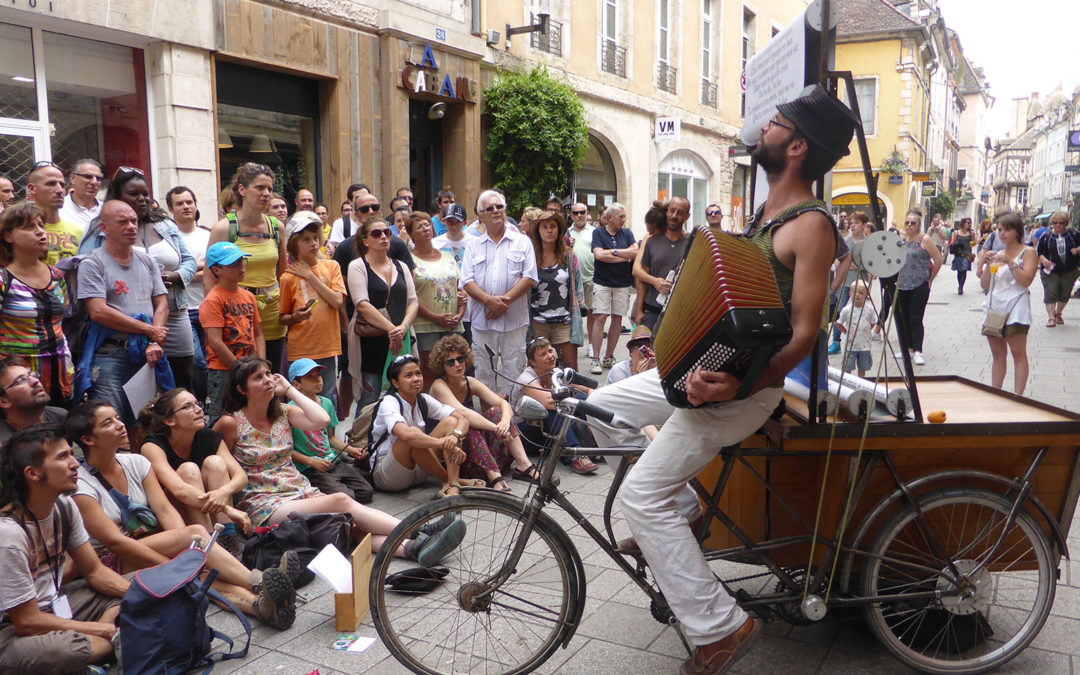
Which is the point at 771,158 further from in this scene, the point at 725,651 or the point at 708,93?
the point at 708,93

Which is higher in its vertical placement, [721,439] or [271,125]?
[271,125]

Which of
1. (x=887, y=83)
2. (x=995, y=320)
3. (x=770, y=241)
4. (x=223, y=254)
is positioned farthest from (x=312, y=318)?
(x=887, y=83)

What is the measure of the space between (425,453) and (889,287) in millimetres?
3201

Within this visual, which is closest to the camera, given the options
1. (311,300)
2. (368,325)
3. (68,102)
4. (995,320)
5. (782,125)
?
(782,125)

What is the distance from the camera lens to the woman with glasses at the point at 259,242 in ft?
19.8

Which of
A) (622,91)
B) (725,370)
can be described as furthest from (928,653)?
(622,91)

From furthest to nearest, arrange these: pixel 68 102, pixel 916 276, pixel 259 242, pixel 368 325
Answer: pixel 916 276 < pixel 68 102 < pixel 368 325 < pixel 259 242

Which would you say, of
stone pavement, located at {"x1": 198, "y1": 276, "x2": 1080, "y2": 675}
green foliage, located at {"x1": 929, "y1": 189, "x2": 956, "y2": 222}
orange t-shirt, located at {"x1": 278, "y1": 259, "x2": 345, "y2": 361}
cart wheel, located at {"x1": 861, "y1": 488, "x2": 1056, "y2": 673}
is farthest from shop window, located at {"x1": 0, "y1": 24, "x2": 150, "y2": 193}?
green foliage, located at {"x1": 929, "y1": 189, "x2": 956, "y2": 222}

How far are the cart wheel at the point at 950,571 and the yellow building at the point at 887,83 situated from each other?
118 feet

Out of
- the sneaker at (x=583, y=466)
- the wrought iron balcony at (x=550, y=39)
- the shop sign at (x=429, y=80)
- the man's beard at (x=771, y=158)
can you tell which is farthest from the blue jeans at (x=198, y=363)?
the wrought iron balcony at (x=550, y=39)

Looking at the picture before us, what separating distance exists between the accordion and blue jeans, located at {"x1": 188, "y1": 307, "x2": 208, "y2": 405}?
399cm

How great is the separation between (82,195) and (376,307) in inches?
84.1

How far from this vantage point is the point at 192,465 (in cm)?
424

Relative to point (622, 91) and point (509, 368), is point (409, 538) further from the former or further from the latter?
point (622, 91)
